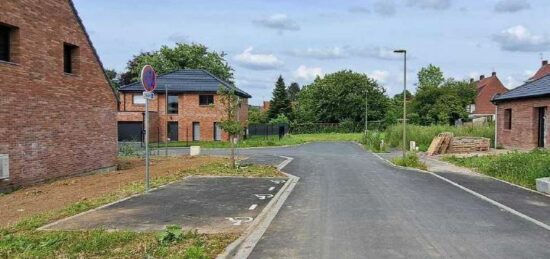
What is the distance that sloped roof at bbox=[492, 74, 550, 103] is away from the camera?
26375 mm

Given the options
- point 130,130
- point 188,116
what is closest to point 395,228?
point 130,130

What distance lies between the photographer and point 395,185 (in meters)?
15.1

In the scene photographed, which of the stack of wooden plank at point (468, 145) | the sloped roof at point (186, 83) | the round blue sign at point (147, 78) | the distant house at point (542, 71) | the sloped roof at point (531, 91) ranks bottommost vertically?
the stack of wooden plank at point (468, 145)

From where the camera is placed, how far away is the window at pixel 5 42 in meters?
14.6

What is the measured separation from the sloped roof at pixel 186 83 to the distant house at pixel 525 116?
25.1 metres

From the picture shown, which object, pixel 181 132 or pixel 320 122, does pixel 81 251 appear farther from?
pixel 320 122

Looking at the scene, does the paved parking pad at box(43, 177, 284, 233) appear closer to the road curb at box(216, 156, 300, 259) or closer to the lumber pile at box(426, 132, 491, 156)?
the road curb at box(216, 156, 300, 259)

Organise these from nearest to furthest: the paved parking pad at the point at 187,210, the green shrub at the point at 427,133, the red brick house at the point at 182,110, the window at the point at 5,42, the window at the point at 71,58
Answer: the paved parking pad at the point at 187,210
the window at the point at 5,42
the window at the point at 71,58
the green shrub at the point at 427,133
the red brick house at the point at 182,110

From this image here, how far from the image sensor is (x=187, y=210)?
33.0 feet

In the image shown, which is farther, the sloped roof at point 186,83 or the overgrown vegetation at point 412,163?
the sloped roof at point 186,83

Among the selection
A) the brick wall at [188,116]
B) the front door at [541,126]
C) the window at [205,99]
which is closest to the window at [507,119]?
the front door at [541,126]

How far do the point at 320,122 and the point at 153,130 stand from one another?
132 ft

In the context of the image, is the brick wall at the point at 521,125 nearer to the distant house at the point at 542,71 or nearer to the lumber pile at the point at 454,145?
the lumber pile at the point at 454,145

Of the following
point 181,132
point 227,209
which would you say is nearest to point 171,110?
point 181,132
